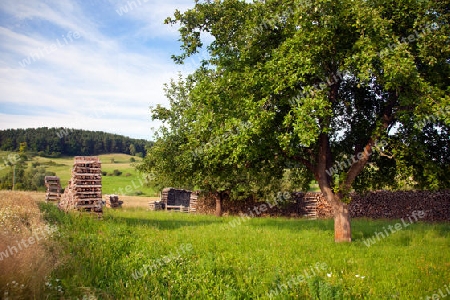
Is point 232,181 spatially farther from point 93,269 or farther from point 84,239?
point 93,269

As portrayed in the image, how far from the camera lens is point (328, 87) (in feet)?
46.6

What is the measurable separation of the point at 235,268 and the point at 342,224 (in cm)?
739

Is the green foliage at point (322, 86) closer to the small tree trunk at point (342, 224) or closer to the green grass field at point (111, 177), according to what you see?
the small tree trunk at point (342, 224)

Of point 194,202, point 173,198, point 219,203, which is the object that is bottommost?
point 194,202

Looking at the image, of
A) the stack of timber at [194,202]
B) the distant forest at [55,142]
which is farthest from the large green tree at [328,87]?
the distant forest at [55,142]

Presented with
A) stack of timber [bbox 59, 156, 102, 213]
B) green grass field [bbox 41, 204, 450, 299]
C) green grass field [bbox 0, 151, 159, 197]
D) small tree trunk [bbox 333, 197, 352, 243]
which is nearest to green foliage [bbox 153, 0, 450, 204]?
small tree trunk [bbox 333, 197, 352, 243]

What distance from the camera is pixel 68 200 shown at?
18734 millimetres

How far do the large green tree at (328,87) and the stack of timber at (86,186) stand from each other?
17.0ft

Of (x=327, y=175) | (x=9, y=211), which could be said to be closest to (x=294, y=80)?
(x=327, y=175)

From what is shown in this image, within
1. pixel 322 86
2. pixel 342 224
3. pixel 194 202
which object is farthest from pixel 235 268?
pixel 194 202

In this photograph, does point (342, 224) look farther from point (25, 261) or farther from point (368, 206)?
point (368, 206)

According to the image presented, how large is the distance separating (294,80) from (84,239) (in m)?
9.38

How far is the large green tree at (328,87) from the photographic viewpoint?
1235 cm

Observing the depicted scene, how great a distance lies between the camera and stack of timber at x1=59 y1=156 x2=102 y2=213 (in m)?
17.3
